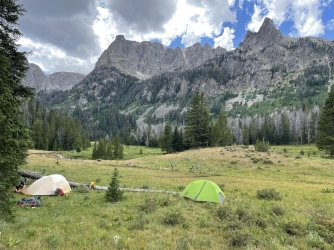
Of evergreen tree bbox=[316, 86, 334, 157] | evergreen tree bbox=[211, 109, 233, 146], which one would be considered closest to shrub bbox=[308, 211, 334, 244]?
evergreen tree bbox=[316, 86, 334, 157]

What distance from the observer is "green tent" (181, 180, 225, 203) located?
22.8 m

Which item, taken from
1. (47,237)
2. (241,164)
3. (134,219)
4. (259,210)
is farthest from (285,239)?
(241,164)

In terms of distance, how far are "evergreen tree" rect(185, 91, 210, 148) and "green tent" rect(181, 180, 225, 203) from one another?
60.6 meters

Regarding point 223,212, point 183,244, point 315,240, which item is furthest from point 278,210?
point 183,244

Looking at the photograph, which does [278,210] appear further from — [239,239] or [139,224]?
[139,224]

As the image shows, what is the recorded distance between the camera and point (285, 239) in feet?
48.6

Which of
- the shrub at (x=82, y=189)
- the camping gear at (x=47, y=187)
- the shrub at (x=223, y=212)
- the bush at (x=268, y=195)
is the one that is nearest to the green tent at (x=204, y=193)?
the shrub at (x=223, y=212)

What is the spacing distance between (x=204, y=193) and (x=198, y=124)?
203ft

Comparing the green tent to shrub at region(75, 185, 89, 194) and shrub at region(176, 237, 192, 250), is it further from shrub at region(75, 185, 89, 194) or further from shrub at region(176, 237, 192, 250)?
shrub at region(176, 237, 192, 250)

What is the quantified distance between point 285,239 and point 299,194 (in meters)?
14.1

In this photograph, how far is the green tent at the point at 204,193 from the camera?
22.8 metres

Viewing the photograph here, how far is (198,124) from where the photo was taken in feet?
278

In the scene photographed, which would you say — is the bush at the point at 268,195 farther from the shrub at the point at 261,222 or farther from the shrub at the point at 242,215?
the shrub at the point at 261,222

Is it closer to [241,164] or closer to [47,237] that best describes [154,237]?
[47,237]
